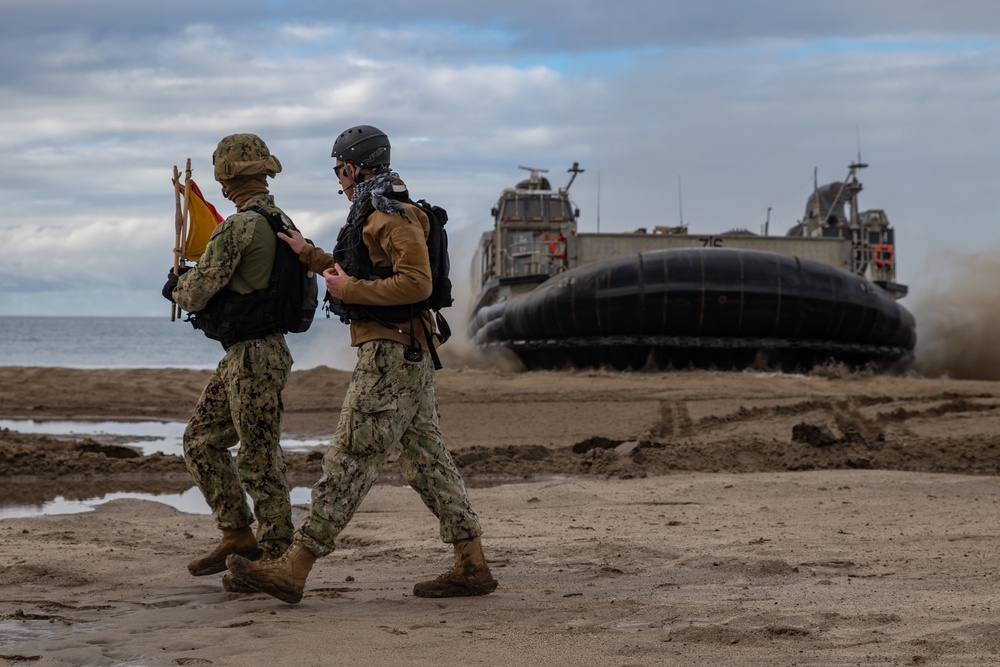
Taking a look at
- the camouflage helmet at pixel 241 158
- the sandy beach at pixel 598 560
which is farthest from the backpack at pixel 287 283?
the sandy beach at pixel 598 560

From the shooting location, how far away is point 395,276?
3467 mm

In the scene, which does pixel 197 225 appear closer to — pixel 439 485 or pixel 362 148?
pixel 362 148

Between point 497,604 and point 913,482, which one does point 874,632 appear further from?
point 913,482

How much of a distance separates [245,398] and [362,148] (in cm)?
87

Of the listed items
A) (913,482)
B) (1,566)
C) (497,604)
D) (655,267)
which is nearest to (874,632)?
(497,604)

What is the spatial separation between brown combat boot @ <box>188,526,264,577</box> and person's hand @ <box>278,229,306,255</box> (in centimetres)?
100

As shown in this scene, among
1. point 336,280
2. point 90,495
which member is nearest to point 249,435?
point 336,280

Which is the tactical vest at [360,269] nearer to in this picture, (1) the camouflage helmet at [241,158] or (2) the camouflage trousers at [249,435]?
(2) the camouflage trousers at [249,435]

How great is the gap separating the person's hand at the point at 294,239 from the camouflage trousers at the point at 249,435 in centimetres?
29

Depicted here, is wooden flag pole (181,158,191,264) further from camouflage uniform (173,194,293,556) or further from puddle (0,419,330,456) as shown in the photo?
puddle (0,419,330,456)

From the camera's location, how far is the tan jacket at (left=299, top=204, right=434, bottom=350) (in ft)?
11.3

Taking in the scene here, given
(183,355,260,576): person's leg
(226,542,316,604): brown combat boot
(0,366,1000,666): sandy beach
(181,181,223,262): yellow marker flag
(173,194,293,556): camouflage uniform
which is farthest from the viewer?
(181,181,223,262): yellow marker flag

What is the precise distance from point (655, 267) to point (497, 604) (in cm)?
1109

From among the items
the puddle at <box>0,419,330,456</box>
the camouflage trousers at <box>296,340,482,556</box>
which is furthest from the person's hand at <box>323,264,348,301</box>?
the puddle at <box>0,419,330,456</box>
